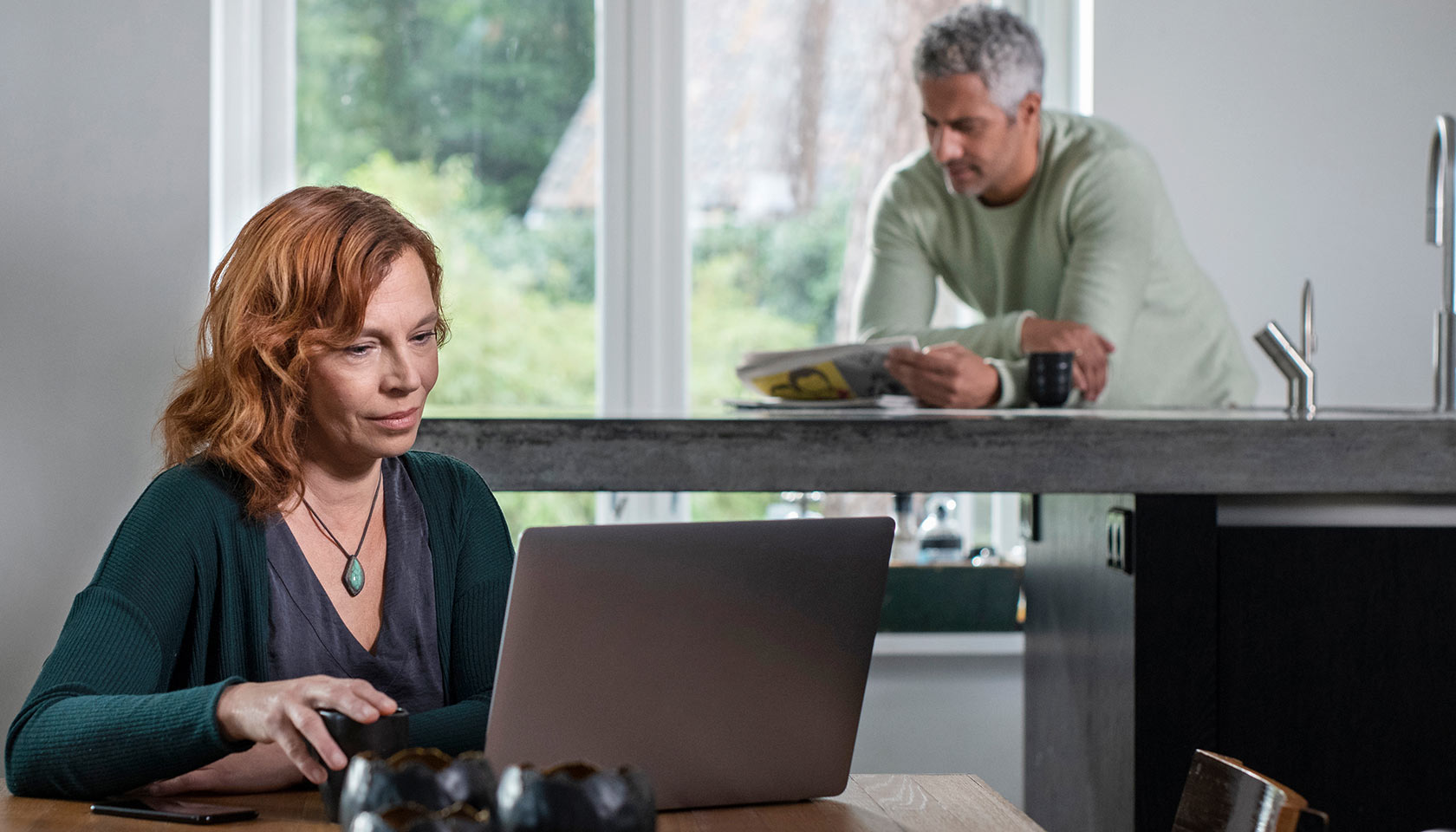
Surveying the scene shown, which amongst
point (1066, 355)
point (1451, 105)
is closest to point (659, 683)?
point (1066, 355)

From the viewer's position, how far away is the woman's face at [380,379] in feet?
4.51

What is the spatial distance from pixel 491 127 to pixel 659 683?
8.61 feet

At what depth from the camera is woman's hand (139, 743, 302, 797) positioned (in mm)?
1104

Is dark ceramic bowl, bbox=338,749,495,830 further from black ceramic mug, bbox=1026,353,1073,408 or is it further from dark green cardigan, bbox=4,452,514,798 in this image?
black ceramic mug, bbox=1026,353,1073,408

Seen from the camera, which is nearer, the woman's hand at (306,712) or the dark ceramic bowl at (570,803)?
the dark ceramic bowl at (570,803)

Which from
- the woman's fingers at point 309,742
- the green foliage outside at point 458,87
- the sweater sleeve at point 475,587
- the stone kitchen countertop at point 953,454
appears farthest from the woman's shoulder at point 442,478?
the green foliage outside at point 458,87

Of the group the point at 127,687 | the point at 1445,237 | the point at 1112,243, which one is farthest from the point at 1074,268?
the point at 127,687

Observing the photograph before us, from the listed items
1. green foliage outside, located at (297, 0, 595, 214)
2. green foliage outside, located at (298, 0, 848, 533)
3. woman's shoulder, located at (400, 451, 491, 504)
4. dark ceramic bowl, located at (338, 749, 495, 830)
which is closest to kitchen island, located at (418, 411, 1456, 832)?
woman's shoulder, located at (400, 451, 491, 504)

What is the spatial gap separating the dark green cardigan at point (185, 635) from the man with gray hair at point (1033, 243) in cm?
130

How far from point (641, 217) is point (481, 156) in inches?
16.3

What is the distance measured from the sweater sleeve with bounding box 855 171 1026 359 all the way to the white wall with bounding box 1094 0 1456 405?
68 cm

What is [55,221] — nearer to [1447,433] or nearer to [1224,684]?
[1224,684]

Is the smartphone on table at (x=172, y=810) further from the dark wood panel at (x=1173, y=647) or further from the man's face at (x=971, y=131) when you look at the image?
the man's face at (x=971, y=131)

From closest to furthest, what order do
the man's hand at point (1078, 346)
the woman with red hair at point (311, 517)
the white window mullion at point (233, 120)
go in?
the woman with red hair at point (311, 517), the white window mullion at point (233, 120), the man's hand at point (1078, 346)
